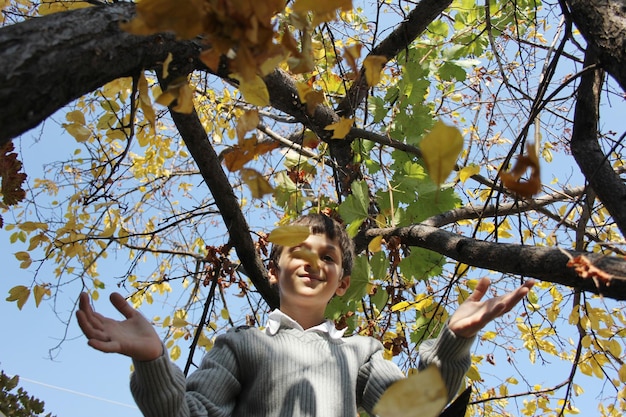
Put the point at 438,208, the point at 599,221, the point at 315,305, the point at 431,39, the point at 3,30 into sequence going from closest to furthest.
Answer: the point at 3,30, the point at 315,305, the point at 438,208, the point at 431,39, the point at 599,221

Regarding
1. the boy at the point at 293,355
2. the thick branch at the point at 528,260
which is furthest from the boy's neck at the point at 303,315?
the thick branch at the point at 528,260

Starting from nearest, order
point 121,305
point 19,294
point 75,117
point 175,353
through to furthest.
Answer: point 121,305 < point 75,117 < point 19,294 < point 175,353

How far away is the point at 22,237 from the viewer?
114 inches

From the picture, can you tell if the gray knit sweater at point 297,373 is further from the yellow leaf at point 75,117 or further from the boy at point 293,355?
the yellow leaf at point 75,117

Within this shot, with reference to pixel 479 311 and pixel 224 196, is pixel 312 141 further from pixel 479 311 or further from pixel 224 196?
pixel 479 311

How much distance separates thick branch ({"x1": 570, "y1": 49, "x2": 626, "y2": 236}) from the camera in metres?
1.12

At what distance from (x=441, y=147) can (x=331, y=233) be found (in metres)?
0.98

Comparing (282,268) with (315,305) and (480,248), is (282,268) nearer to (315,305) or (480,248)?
(315,305)

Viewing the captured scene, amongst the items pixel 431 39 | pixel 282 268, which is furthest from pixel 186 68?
pixel 431 39

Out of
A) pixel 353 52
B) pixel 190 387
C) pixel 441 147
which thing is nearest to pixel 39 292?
pixel 190 387

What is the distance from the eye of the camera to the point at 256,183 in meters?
0.88

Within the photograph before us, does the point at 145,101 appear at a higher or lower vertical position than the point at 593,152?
lower

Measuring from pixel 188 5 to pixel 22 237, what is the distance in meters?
2.68

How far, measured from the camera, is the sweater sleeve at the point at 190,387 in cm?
102
